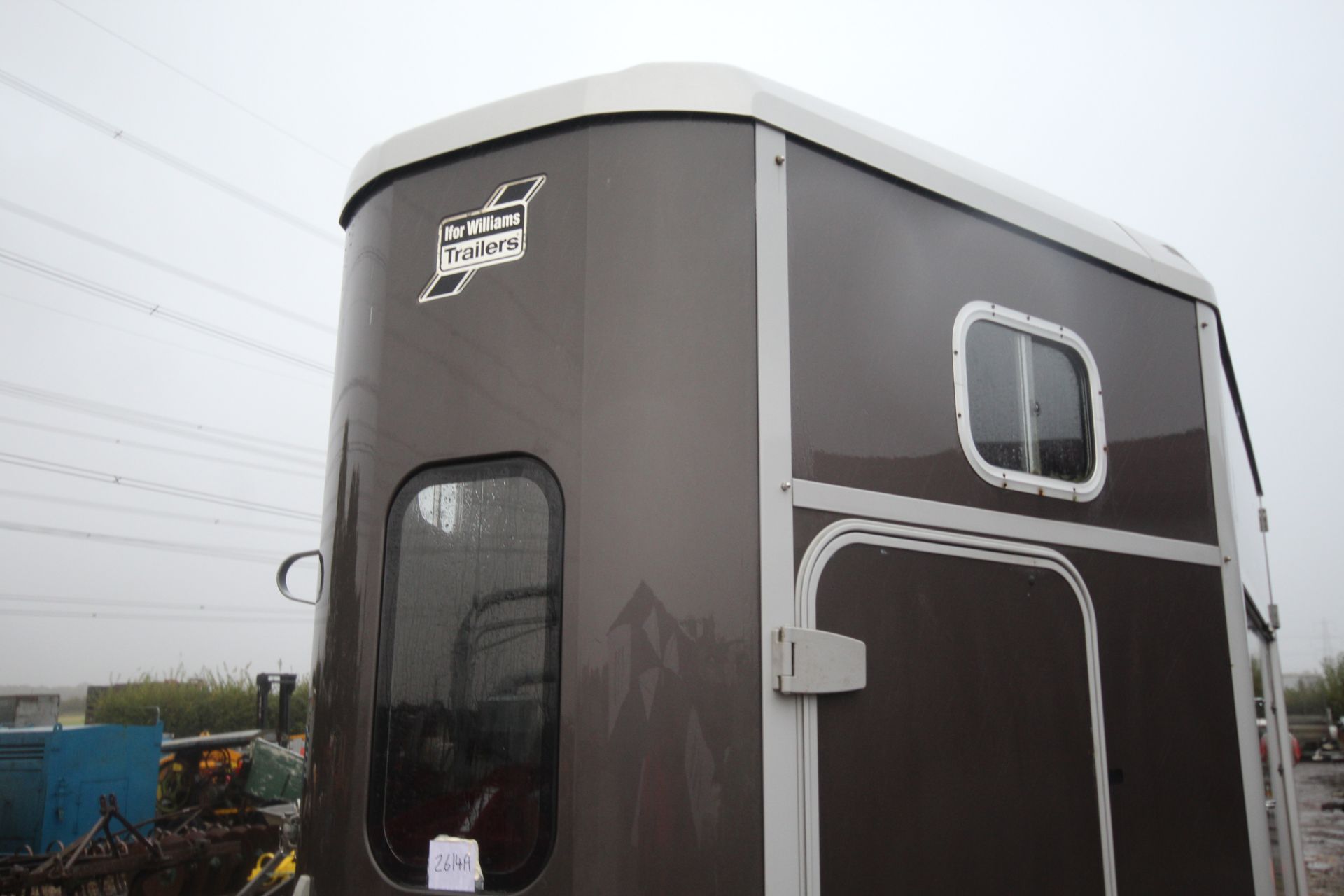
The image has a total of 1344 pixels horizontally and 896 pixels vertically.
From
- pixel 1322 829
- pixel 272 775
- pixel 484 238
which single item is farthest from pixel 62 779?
pixel 1322 829

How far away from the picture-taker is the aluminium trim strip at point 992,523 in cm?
208

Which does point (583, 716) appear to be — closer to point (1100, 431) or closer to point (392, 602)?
point (392, 602)

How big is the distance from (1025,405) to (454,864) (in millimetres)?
1679

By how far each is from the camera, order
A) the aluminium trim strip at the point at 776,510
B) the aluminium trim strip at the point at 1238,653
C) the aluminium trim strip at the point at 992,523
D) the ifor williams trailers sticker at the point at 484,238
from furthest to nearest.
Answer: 1. the aluminium trim strip at the point at 1238,653
2. the ifor williams trailers sticker at the point at 484,238
3. the aluminium trim strip at the point at 992,523
4. the aluminium trim strip at the point at 776,510

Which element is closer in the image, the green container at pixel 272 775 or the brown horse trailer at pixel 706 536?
the brown horse trailer at pixel 706 536

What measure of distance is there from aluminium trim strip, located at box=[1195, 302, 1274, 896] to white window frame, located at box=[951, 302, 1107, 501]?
1.98 ft

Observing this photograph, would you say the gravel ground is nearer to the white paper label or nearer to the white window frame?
the white window frame

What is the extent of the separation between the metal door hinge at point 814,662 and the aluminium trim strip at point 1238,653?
1.54m

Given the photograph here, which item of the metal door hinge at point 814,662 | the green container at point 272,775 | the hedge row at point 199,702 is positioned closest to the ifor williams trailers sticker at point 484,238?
the metal door hinge at point 814,662

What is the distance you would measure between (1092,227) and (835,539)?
1456mm

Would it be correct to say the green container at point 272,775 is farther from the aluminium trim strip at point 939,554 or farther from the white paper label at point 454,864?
the aluminium trim strip at point 939,554

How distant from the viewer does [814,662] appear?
6.40 feet

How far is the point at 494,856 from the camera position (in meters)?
1.93

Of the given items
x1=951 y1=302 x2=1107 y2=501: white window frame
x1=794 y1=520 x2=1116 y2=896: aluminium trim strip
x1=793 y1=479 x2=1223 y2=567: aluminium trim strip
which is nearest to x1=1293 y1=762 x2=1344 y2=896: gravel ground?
x1=793 y1=479 x2=1223 y2=567: aluminium trim strip
